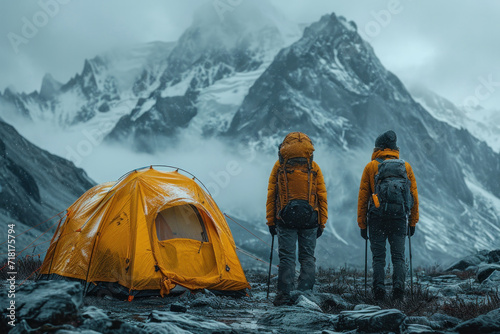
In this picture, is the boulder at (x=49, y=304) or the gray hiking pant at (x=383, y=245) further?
the gray hiking pant at (x=383, y=245)

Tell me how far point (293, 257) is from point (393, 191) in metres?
1.96

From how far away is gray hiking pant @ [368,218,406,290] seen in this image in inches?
303

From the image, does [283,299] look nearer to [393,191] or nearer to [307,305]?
[307,305]

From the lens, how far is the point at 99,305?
757cm

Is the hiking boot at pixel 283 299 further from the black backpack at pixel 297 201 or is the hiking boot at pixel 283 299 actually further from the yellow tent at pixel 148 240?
the yellow tent at pixel 148 240

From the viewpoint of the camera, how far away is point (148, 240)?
8.98 metres

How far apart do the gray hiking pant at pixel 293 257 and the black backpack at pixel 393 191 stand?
3.90 ft

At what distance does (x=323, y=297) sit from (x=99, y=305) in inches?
140

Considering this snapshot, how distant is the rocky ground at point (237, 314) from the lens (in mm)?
4332

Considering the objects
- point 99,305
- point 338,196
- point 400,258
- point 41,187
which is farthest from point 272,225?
point 338,196

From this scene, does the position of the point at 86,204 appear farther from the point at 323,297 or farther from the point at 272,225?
the point at 323,297

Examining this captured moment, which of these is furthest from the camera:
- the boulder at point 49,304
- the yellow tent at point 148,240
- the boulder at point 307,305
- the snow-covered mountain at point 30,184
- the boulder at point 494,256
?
the snow-covered mountain at point 30,184

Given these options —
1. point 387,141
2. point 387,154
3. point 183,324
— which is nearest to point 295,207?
point 387,154

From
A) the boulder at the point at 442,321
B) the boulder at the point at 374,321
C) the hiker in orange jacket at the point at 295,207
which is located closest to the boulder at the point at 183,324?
the boulder at the point at 374,321
